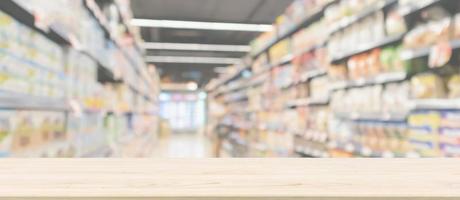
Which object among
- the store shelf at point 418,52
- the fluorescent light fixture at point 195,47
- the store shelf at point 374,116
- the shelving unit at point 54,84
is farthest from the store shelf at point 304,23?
the fluorescent light fixture at point 195,47

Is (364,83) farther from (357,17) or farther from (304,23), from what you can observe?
(304,23)

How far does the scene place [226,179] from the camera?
697mm

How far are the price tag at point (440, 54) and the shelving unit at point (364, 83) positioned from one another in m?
0.03

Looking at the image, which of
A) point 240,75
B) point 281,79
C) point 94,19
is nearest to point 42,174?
point 94,19

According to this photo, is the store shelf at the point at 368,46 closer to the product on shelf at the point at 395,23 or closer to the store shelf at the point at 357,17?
the product on shelf at the point at 395,23

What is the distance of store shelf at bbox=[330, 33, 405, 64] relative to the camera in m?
2.72

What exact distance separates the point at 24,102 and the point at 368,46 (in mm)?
2397

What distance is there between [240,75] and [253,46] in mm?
2013

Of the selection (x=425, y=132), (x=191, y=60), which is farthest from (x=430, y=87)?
(x=191, y=60)

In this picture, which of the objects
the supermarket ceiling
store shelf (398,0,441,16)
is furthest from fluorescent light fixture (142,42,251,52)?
store shelf (398,0,441,16)

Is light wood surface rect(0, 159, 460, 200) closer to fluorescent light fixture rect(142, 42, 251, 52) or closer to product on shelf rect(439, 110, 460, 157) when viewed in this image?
product on shelf rect(439, 110, 460, 157)

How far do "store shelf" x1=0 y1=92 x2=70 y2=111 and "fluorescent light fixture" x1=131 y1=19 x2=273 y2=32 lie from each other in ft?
23.9

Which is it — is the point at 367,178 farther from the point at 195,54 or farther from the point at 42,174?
the point at 195,54

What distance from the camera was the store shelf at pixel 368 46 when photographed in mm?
2723
